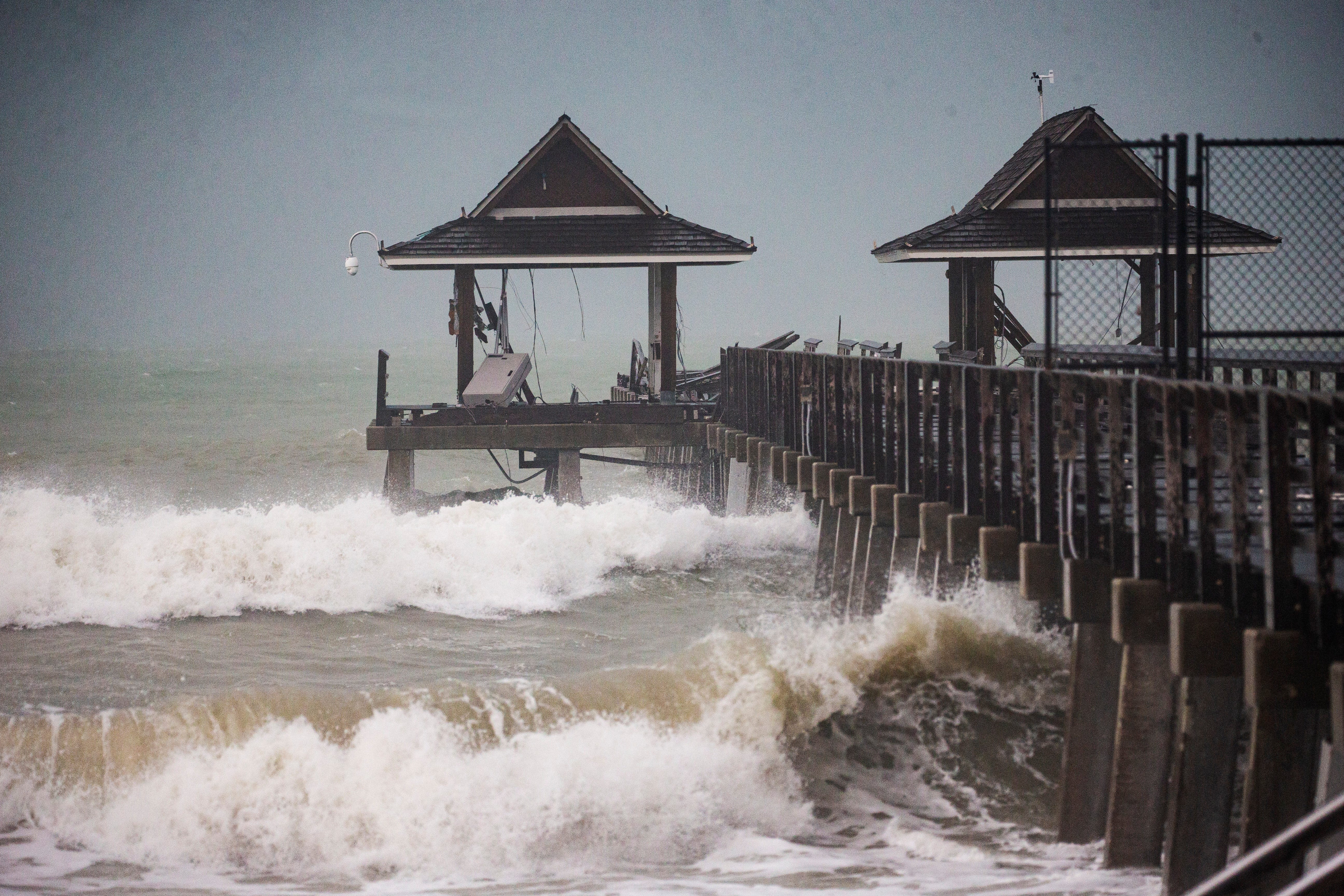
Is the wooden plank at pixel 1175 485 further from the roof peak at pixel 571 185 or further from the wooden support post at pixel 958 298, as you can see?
the roof peak at pixel 571 185

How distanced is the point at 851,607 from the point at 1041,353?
5855 millimetres

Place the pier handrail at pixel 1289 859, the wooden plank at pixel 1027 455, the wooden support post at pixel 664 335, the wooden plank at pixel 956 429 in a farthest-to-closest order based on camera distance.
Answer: the wooden support post at pixel 664 335
the wooden plank at pixel 956 429
the wooden plank at pixel 1027 455
the pier handrail at pixel 1289 859

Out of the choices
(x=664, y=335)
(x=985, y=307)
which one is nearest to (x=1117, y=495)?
(x=985, y=307)

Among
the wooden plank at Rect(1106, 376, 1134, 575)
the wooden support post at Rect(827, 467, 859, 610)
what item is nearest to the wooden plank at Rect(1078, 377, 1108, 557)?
the wooden plank at Rect(1106, 376, 1134, 575)

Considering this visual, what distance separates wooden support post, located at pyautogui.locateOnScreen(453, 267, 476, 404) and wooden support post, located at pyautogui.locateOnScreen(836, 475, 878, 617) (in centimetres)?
1066

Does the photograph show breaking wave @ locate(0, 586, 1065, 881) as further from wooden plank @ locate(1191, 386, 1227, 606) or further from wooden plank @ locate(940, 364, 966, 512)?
wooden plank @ locate(1191, 386, 1227, 606)

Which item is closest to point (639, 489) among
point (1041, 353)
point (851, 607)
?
point (1041, 353)

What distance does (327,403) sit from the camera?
4252 inches

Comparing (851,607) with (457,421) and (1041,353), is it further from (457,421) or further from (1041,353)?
(457,421)

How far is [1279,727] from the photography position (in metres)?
6.44

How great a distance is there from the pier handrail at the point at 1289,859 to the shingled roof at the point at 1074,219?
18.9 metres

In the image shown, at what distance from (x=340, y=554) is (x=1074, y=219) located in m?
13.5

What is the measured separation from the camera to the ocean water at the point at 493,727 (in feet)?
33.7

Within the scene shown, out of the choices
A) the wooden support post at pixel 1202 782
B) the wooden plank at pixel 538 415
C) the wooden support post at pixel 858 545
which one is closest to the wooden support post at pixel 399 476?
the wooden plank at pixel 538 415
